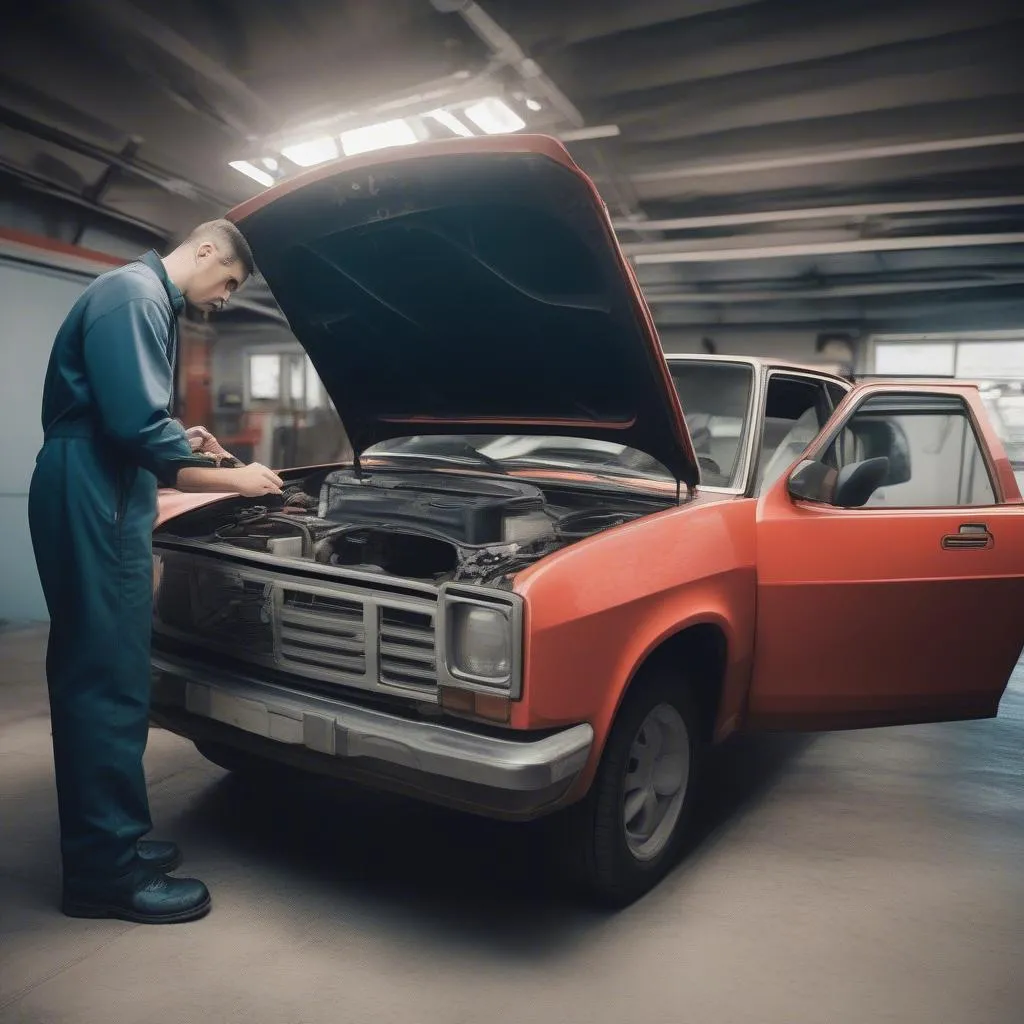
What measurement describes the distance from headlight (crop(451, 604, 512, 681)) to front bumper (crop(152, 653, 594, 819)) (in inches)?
6.2

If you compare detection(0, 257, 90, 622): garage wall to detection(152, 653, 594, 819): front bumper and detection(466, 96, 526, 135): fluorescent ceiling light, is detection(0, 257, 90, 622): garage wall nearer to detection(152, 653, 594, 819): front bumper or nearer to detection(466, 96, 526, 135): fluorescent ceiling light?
detection(466, 96, 526, 135): fluorescent ceiling light

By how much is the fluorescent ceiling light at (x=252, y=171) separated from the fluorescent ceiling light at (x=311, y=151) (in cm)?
36

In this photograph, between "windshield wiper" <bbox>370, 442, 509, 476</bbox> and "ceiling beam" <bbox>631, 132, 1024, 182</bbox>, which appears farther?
"ceiling beam" <bbox>631, 132, 1024, 182</bbox>

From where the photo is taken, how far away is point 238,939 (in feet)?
8.17

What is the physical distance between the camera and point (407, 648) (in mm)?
2375

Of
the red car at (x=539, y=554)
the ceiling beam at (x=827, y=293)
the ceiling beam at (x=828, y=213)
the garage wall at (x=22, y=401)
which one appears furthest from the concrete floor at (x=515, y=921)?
the ceiling beam at (x=827, y=293)

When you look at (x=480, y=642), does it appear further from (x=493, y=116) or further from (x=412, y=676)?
(x=493, y=116)

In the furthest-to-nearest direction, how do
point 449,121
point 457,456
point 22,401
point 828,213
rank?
point 828,213 < point 22,401 < point 449,121 < point 457,456

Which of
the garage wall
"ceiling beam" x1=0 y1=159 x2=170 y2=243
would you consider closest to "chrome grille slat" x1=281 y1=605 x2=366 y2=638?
the garage wall

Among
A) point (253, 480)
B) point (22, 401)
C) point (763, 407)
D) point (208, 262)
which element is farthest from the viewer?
point (22, 401)

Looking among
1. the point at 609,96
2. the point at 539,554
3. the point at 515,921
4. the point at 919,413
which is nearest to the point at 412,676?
the point at 539,554

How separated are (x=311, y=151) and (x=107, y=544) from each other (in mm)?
4105

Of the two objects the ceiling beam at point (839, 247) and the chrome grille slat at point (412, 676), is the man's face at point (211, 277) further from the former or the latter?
the ceiling beam at point (839, 247)

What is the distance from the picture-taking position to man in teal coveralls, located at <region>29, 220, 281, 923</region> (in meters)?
2.36
